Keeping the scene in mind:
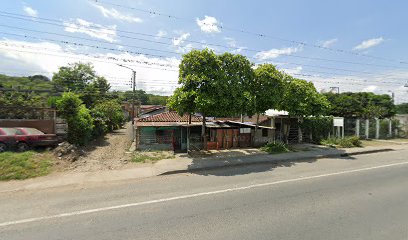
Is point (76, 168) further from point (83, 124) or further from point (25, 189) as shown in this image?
point (83, 124)

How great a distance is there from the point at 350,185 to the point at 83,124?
1557 cm

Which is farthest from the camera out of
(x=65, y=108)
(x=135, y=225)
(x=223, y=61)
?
(x=65, y=108)

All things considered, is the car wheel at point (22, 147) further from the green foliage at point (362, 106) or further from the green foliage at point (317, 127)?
the green foliage at point (362, 106)

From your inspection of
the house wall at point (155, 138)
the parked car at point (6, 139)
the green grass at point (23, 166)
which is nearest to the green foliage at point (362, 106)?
the house wall at point (155, 138)

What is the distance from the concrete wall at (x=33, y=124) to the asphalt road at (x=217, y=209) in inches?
331

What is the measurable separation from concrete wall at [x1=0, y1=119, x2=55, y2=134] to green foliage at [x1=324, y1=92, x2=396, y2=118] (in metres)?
28.7

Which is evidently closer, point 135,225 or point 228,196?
point 135,225

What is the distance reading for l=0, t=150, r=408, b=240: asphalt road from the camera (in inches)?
173

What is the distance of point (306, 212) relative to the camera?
17.5 ft

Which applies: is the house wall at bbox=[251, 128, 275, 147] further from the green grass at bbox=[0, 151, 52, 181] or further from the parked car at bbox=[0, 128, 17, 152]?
the parked car at bbox=[0, 128, 17, 152]

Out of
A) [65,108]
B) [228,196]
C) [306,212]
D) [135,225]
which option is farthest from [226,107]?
[65,108]

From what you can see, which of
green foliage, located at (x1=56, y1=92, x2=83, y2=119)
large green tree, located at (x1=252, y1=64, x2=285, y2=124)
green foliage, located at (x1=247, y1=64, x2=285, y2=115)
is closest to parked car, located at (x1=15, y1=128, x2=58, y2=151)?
green foliage, located at (x1=56, y1=92, x2=83, y2=119)

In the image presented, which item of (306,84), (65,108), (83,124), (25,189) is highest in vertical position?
(306,84)

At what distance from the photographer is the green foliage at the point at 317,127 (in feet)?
67.1
